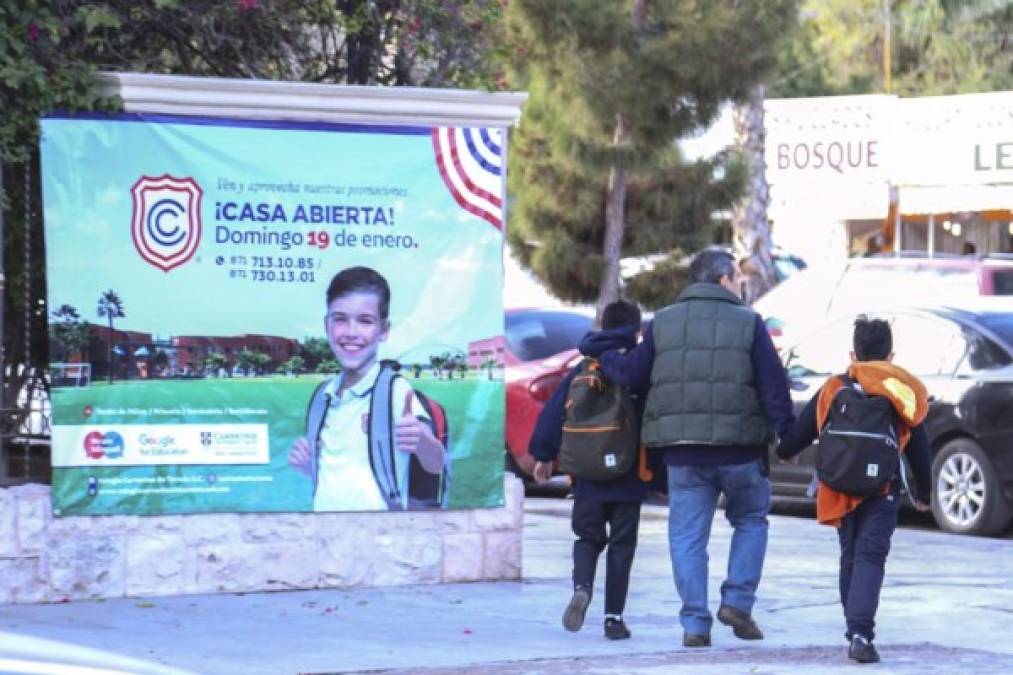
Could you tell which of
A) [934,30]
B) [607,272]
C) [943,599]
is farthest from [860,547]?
[934,30]

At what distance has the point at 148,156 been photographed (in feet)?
32.6

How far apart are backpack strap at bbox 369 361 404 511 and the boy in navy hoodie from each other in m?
1.32

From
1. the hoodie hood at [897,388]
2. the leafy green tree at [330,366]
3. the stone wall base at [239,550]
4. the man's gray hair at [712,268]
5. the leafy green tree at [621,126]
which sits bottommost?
the stone wall base at [239,550]

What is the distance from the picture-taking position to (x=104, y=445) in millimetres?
9852

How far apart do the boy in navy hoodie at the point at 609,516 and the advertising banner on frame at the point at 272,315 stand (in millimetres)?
1337

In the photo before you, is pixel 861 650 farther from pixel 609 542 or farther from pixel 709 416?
pixel 609 542

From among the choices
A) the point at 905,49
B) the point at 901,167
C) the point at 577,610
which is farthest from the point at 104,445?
the point at 905,49

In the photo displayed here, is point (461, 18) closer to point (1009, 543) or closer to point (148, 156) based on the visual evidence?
point (148, 156)

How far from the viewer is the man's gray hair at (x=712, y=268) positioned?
8938 millimetres

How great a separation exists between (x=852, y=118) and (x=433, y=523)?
23.0 meters

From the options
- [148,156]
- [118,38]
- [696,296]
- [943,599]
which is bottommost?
[943,599]

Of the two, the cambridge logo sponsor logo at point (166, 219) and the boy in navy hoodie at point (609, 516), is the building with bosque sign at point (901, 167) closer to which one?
the cambridge logo sponsor logo at point (166, 219)

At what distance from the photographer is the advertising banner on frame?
9.84m

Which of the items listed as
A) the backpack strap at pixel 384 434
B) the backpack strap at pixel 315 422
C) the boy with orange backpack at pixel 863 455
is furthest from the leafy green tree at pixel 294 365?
the boy with orange backpack at pixel 863 455
